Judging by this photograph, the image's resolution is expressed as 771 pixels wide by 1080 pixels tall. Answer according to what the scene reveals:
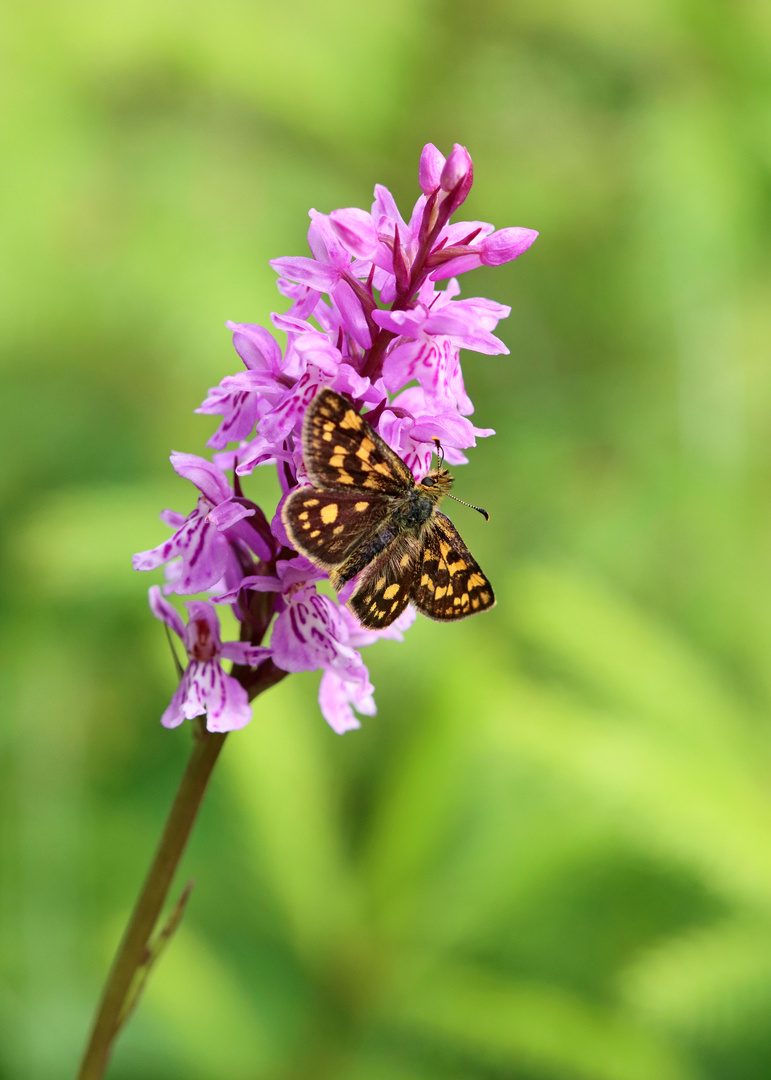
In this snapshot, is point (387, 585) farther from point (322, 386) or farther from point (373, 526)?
point (322, 386)

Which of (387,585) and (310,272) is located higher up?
(310,272)

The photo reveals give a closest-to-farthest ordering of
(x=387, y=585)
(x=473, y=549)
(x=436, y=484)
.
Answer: (x=387, y=585) < (x=436, y=484) < (x=473, y=549)

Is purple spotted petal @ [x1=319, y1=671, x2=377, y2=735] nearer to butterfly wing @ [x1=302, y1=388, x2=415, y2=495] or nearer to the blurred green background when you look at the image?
butterfly wing @ [x1=302, y1=388, x2=415, y2=495]

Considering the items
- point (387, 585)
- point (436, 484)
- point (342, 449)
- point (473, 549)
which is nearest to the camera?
point (342, 449)

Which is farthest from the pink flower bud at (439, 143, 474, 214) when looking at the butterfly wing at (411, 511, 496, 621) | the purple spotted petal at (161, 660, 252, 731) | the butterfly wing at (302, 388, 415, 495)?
the purple spotted petal at (161, 660, 252, 731)

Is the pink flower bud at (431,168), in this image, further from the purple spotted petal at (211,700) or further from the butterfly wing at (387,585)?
the purple spotted petal at (211,700)

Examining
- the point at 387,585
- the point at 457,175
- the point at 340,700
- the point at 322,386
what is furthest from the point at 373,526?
the point at 457,175
